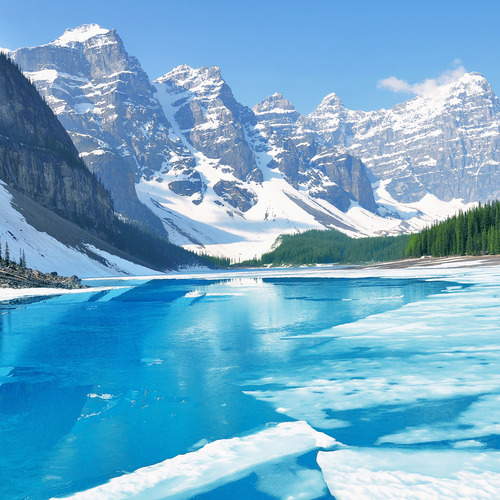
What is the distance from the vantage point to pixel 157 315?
35.2m

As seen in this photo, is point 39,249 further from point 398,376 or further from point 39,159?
point 398,376

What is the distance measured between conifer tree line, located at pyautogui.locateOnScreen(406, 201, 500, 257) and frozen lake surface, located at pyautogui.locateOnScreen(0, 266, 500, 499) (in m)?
87.5

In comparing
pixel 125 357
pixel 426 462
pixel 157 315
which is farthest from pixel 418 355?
pixel 157 315

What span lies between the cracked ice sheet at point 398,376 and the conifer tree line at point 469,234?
86452 millimetres

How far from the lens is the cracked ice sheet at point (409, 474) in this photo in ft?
24.9

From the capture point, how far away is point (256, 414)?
11805 mm

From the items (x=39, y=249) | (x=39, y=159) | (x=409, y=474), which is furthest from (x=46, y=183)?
(x=409, y=474)

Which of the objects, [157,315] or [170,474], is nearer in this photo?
[170,474]

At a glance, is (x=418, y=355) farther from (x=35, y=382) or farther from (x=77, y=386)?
(x=35, y=382)

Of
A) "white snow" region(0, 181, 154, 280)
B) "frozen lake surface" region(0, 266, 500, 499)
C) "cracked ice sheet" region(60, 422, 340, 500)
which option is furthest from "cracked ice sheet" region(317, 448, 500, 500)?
"white snow" region(0, 181, 154, 280)

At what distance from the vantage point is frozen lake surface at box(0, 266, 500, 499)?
27.1ft

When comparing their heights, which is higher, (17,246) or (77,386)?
(17,246)

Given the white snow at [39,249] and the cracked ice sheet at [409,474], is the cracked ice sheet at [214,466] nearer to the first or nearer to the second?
the cracked ice sheet at [409,474]

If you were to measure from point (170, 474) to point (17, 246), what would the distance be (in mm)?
97512
